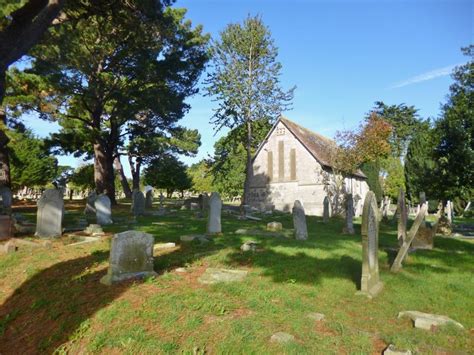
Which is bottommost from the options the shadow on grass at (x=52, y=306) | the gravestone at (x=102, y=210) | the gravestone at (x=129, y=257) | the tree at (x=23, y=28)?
the shadow on grass at (x=52, y=306)

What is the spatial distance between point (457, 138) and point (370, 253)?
17.5 m

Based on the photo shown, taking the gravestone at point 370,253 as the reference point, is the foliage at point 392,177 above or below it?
above

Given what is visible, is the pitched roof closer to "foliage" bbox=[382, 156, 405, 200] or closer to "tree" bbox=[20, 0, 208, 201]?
"tree" bbox=[20, 0, 208, 201]

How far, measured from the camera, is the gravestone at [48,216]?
1123 cm

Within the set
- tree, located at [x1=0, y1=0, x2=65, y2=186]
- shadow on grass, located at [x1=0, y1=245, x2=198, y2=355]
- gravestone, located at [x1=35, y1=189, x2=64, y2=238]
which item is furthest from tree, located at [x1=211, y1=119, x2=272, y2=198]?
shadow on grass, located at [x1=0, y1=245, x2=198, y2=355]

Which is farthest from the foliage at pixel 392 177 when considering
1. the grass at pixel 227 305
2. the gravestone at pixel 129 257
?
the gravestone at pixel 129 257

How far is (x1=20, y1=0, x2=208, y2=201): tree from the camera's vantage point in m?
19.6

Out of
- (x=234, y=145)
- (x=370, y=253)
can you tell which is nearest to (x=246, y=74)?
(x=234, y=145)

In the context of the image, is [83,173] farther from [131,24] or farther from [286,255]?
[286,255]

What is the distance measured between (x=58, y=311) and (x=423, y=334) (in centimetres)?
577

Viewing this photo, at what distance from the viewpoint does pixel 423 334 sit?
4.81 metres

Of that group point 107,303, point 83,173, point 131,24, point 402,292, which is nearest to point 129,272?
point 107,303

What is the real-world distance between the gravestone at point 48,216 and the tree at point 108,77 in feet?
28.0

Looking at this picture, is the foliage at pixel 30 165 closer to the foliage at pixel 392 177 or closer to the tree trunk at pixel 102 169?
the tree trunk at pixel 102 169
